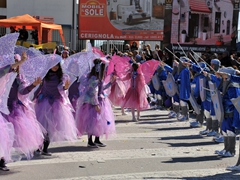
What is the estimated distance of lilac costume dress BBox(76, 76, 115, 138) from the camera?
8.60 meters

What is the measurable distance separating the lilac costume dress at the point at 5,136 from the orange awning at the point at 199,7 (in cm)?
1654

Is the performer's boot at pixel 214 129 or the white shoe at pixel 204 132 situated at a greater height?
the performer's boot at pixel 214 129

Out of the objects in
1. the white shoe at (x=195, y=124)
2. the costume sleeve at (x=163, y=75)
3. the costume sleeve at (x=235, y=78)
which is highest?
the costume sleeve at (x=235, y=78)

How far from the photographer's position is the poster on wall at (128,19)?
2353 centimetres

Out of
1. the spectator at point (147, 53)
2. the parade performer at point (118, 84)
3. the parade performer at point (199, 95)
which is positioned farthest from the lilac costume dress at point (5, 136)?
the spectator at point (147, 53)

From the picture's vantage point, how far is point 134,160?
779 cm

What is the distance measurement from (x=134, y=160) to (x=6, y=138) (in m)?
2.43

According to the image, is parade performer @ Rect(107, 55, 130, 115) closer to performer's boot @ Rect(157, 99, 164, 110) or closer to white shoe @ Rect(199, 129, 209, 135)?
performer's boot @ Rect(157, 99, 164, 110)

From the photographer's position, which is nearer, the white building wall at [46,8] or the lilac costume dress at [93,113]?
the lilac costume dress at [93,113]

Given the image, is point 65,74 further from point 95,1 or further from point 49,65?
point 95,1

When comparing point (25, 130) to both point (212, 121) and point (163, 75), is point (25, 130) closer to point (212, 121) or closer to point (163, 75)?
point (212, 121)

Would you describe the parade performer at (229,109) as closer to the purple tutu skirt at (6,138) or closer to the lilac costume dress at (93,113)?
the lilac costume dress at (93,113)

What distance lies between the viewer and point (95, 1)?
2359 cm

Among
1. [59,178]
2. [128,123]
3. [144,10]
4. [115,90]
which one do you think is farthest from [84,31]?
[59,178]
